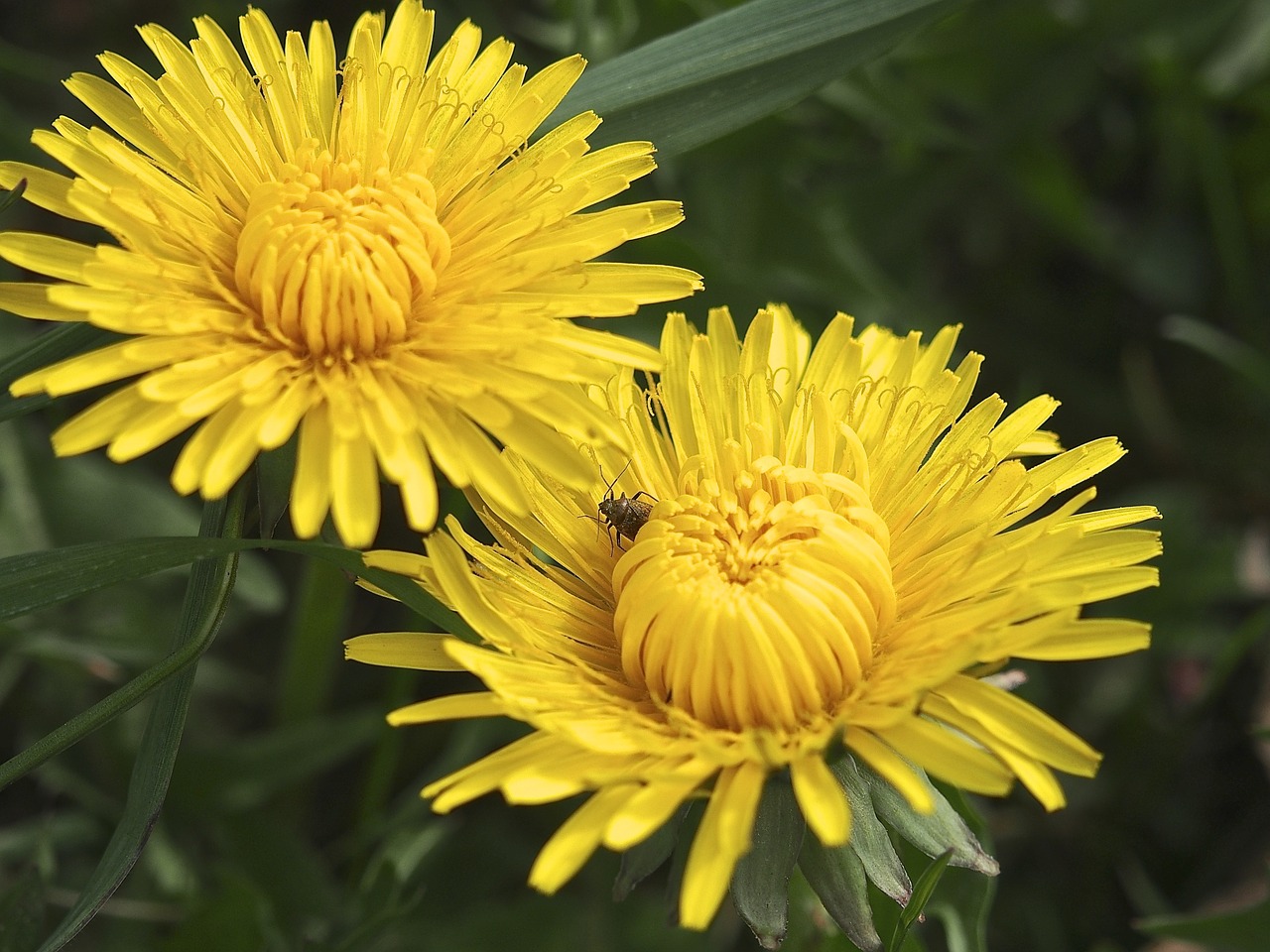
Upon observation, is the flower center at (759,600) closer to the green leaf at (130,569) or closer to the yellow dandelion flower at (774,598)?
the yellow dandelion flower at (774,598)

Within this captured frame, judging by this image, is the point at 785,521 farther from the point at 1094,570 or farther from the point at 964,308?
the point at 964,308

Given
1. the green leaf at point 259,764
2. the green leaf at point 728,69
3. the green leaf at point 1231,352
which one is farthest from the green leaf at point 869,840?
the green leaf at point 1231,352

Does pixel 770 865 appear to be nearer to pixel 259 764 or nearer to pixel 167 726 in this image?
pixel 167 726

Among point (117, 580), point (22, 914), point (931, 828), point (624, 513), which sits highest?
point (624, 513)

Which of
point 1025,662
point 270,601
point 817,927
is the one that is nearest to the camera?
point 817,927

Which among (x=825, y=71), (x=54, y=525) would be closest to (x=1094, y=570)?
(x=825, y=71)

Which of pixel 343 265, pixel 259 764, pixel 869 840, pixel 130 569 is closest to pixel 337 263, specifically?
pixel 343 265
